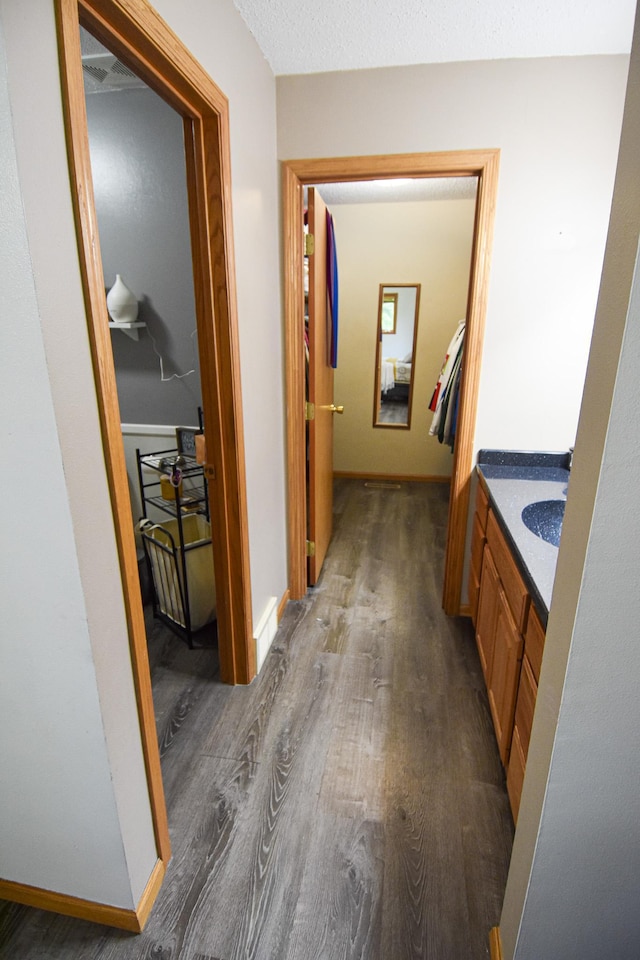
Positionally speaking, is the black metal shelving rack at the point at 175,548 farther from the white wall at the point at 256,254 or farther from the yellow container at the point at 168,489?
the white wall at the point at 256,254

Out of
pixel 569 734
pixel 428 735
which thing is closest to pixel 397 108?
pixel 569 734

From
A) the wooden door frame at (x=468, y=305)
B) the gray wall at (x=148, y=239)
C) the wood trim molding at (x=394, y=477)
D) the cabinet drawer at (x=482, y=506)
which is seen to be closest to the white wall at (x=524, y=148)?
the wooden door frame at (x=468, y=305)

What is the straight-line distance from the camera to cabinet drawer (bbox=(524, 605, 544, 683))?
1338 millimetres

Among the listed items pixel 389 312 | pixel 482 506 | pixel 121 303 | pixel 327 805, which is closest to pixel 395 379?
pixel 389 312

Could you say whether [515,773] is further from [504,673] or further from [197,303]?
[197,303]

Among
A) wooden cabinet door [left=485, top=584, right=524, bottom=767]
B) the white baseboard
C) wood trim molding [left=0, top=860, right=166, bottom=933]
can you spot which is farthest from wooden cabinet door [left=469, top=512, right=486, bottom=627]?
wood trim molding [left=0, top=860, right=166, bottom=933]

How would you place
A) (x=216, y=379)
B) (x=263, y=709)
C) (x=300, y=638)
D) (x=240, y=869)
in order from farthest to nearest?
(x=300, y=638) < (x=263, y=709) < (x=216, y=379) < (x=240, y=869)

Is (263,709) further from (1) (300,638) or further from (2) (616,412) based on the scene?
(2) (616,412)

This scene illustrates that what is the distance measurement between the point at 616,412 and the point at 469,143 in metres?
1.86

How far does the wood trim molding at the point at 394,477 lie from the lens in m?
4.86

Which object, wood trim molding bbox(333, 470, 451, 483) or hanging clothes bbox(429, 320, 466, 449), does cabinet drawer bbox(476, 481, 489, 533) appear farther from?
wood trim molding bbox(333, 470, 451, 483)

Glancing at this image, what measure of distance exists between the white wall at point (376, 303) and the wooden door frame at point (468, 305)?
2020mm

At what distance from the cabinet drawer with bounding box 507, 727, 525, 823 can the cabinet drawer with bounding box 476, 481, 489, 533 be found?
0.92m

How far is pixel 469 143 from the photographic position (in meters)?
2.07
